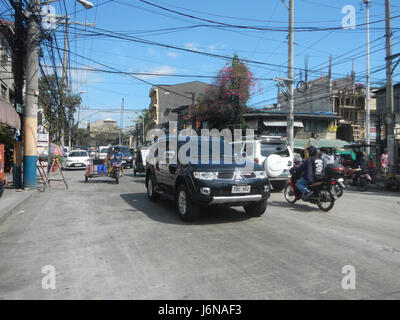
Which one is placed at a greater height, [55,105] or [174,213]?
[55,105]

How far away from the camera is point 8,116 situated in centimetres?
1225

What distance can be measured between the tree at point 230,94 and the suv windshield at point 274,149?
15760mm

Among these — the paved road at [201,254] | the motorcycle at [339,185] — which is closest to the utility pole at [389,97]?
the motorcycle at [339,185]

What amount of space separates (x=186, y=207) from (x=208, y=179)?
0.75 meters

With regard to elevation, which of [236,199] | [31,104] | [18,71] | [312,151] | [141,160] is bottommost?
[236,199]

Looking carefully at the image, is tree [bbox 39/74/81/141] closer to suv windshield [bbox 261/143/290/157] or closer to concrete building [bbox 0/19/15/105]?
concrete building [bbox 0/19/15/105]

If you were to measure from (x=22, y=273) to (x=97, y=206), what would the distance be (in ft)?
15.9

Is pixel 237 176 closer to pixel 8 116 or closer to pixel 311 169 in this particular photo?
pixel 311 169

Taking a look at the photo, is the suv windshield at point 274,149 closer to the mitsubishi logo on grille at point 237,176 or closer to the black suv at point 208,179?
the black suv at point 208,179

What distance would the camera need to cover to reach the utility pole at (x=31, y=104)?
39.4 ft

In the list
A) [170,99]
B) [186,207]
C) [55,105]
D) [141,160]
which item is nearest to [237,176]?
[186,207]

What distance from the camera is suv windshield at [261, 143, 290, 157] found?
11492 millimetres

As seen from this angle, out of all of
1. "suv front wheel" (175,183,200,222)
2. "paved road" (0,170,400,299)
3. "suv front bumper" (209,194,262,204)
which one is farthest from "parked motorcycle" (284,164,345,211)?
"suv front wheel" (175,183,200,222)
